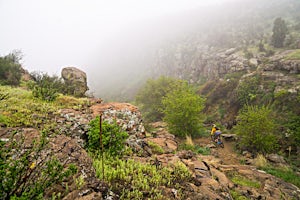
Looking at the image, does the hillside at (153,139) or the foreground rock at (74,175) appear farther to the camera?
the hillside at (153,139)

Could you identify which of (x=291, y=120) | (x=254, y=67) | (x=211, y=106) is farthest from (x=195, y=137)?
(x=254, y=67)

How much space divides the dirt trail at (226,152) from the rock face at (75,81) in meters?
9.06

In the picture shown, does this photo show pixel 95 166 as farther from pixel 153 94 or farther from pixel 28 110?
pixel 153 94

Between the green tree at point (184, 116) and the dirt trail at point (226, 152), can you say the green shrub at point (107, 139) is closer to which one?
the dirt trail at point (226, 152)

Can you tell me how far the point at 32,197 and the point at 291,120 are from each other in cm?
1556

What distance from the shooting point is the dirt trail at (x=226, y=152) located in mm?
10480

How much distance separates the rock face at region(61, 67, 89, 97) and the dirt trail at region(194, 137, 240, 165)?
9.06m

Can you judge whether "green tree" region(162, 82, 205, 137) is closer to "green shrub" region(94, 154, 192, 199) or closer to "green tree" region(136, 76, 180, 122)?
"green shrub" region(94, 154, 192, 199)

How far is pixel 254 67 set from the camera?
24578 millimetres

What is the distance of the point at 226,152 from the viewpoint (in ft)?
39.8

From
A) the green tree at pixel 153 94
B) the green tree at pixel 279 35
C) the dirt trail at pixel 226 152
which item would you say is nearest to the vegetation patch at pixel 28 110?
the dirt trail at pixel 226 152

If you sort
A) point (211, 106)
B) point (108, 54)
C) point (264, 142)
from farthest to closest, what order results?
point (108, 54), point (211, 106), point (264, 142)

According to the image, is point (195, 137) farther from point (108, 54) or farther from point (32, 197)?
point (108, 54)

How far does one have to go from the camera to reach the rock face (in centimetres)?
1088
